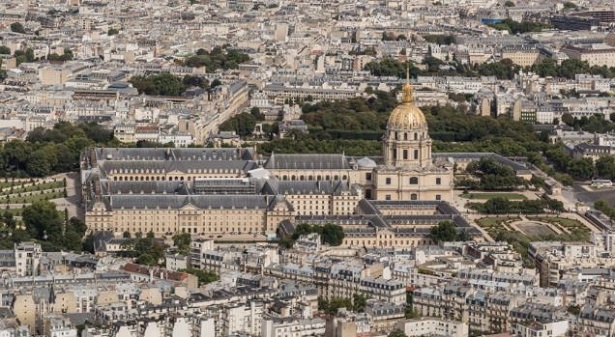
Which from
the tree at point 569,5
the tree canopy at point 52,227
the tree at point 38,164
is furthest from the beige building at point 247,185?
the tree at point 569,5

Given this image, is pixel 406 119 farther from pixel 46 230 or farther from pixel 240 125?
pixel 46 230

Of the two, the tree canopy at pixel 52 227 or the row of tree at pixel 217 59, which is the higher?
the row of tree at pixel 217 59

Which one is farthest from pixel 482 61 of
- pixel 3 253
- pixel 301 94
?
pixel 3 253

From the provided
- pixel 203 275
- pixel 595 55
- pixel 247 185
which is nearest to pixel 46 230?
pixel 203 275

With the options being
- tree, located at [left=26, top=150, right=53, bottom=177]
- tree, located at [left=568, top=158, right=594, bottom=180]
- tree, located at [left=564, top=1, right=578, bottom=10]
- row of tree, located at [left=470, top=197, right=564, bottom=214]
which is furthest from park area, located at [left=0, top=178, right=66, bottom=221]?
tree, located at [left=564, top=1, right=578, bottom=10]

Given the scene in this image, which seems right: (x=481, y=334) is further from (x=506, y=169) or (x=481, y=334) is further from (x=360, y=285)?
(x=506, y=169)

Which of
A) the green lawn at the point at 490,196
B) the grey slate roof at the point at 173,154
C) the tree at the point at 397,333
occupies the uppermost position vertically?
the grey slate roof at the point at 173,154

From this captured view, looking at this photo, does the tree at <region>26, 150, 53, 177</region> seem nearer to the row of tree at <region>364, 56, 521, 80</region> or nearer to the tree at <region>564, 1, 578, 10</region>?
the row of tree at <region>364, 56, 521, 80</region>

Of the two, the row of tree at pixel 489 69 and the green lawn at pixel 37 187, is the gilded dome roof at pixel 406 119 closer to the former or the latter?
the green lawn at pixel 37 187
